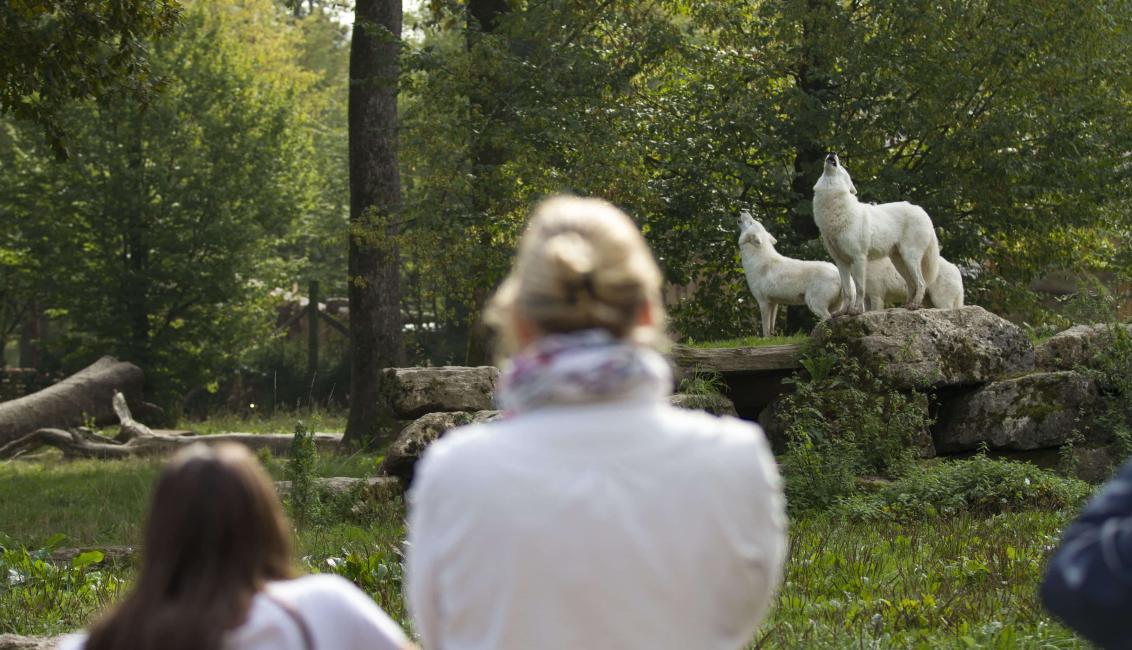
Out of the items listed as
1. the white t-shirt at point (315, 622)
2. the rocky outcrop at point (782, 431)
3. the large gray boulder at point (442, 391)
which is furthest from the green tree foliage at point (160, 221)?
the white t-shirt at point (315, 622)

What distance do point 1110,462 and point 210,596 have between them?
11.0 meters

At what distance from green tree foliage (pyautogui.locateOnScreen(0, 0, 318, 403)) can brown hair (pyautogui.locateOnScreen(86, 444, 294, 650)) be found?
2382cm

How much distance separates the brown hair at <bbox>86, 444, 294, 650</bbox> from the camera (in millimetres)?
2574

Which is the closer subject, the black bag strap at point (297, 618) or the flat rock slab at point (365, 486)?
the black bag strap at point (297, 618)

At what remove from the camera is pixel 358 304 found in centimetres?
1883

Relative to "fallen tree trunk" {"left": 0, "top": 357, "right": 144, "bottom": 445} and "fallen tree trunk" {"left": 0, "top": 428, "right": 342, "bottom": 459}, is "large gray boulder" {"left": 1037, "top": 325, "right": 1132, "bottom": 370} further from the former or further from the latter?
"fallen tree trunk" {"left": 0, "top": 357, "right": 144, "bottom": 445}

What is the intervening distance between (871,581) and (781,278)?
7.11m

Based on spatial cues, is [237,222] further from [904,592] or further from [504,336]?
[504,336]

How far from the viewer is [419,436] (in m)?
11.9

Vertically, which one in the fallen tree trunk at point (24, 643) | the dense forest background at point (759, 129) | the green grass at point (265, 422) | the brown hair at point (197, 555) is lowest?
the green grass at point (265, 422)

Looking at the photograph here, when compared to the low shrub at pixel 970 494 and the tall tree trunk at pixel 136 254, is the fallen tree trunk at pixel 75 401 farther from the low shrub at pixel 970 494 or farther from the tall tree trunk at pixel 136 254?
the low shrub at pixel 970 494

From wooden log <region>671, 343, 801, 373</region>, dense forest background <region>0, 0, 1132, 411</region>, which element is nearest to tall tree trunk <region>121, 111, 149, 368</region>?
dense forest background <region>0, 0, 1132, 411</region>

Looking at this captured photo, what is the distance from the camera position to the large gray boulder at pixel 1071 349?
43.7 ft

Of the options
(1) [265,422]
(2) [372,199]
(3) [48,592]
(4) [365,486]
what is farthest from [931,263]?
(1) [265,422]
